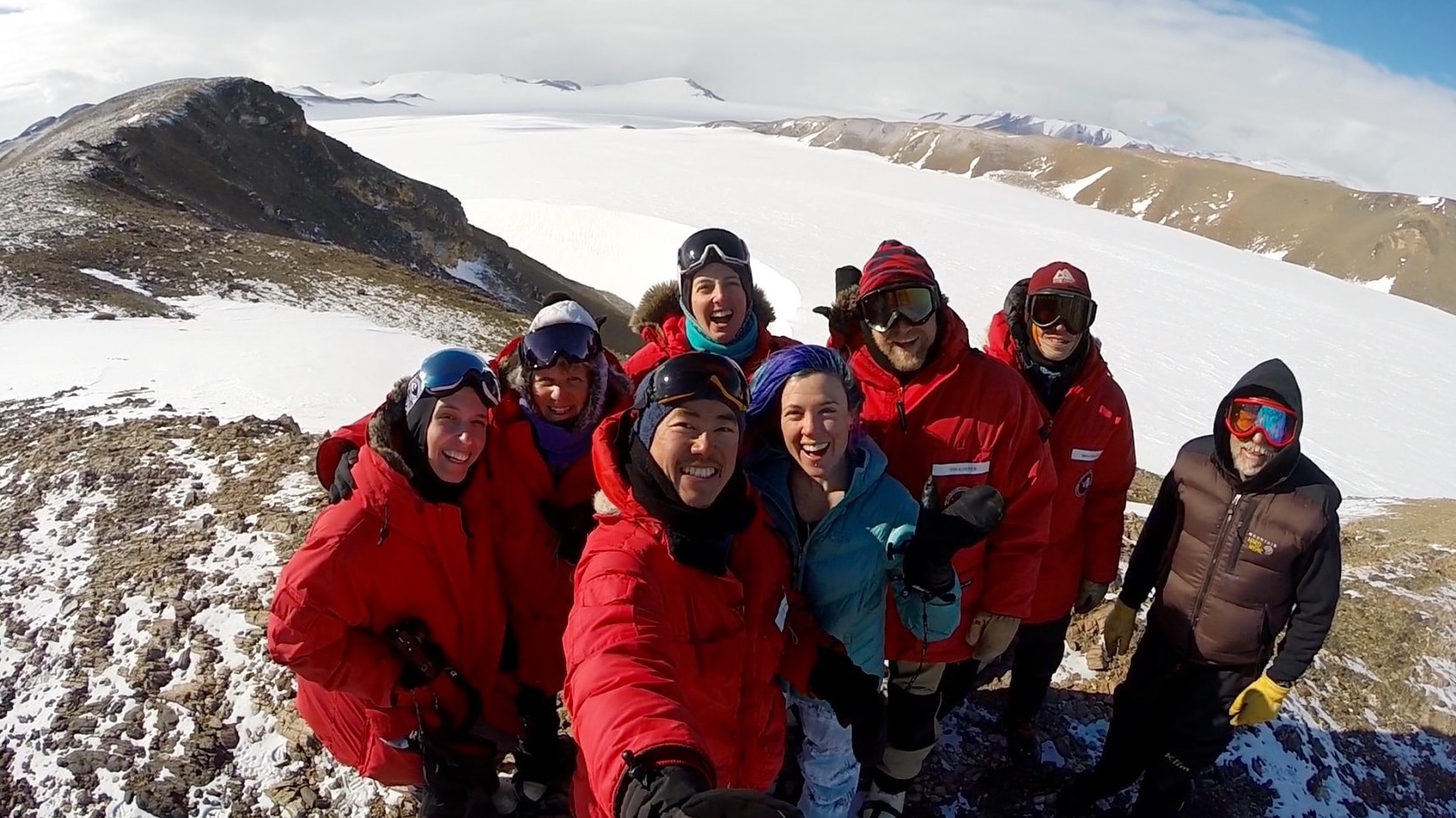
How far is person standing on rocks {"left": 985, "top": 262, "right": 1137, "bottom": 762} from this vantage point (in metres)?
3.66

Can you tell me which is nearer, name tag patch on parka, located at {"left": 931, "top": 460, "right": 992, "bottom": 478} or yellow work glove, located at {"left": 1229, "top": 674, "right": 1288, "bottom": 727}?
name tag patch on parka, located at {"left": 931, "top": 460, "right": 992, "bottom": 478}

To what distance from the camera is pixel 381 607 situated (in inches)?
111

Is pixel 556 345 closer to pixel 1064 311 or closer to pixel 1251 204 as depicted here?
pixel 1064 311

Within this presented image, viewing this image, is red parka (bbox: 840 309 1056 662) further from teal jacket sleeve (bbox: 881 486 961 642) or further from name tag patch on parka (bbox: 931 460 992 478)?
teal jacket sleeve (bbox: 881 486 961 642)

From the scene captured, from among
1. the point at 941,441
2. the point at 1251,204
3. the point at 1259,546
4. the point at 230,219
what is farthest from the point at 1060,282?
the point at 1251,204

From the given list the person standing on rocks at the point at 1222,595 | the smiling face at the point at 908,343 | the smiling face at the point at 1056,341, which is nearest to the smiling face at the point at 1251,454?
the person standing on rocks at the point at 1222,595

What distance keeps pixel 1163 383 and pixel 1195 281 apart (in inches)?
835

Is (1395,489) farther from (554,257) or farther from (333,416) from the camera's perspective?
(554,257)

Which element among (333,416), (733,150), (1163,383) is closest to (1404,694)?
(333,416)

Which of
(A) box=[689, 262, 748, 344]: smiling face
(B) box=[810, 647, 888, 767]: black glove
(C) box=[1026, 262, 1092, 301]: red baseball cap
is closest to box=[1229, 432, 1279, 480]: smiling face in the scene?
(C) box=[1026, 262, 1092, 301]: red baseball cap

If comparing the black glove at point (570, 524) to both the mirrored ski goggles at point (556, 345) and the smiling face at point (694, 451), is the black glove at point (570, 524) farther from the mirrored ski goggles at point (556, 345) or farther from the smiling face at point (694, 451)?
the smiling face at point (694, 451)

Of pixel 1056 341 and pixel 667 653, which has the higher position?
pixel 1056 341

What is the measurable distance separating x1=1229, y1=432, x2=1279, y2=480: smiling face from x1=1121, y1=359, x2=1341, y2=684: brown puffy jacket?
0.03 m

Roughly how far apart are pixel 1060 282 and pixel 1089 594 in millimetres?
1670
